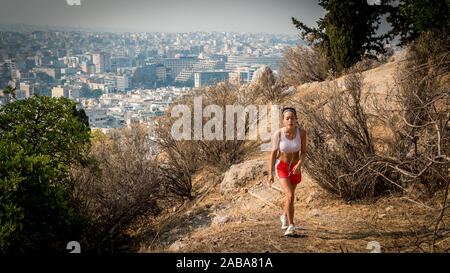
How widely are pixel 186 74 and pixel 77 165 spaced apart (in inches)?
1952

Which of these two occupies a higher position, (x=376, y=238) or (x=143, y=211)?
(x=376, y=238)

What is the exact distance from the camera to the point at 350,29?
433 inches

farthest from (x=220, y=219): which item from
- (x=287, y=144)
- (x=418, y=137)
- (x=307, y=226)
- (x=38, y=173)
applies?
(x=418, y=137)

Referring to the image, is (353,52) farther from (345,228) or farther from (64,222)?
(64,222)

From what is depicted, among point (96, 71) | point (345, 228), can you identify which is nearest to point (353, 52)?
point (345, 228)

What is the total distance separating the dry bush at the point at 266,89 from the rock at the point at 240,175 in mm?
2643

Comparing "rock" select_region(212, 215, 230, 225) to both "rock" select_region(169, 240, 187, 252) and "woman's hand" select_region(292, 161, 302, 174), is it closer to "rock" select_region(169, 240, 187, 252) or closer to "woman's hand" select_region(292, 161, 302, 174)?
"rock" select_region(169, 240, 187, 252)

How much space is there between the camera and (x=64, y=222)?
11.2 ft

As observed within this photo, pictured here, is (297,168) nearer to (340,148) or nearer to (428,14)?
(340,148)

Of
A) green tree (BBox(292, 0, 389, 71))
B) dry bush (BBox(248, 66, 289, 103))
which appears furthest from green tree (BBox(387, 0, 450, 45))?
dry bush (BBox(248, 66, 289, 103))

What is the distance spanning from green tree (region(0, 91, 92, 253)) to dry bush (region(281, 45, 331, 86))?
1024 cm

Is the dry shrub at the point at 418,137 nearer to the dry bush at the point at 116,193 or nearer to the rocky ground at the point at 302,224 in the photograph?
the rocky ground at the point at 302,224

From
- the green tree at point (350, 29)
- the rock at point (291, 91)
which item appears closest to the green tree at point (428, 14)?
the green tree at point (350, 29)

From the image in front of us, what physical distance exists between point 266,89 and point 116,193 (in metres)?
7.97
